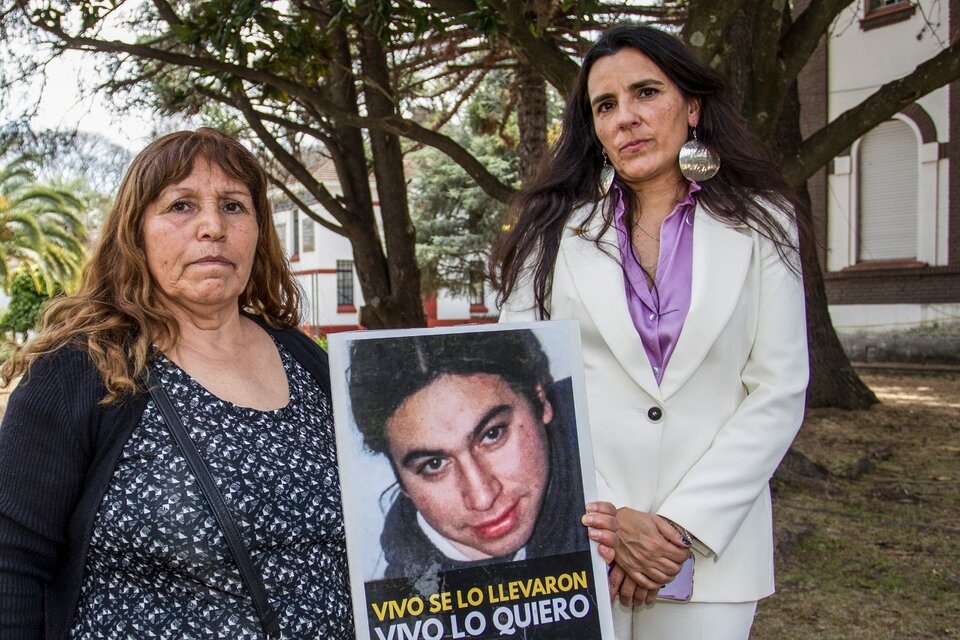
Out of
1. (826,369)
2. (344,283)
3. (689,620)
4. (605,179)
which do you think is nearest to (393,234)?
(826,369)

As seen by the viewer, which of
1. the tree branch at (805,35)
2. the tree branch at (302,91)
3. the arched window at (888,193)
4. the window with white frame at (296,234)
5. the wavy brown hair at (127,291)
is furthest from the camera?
the window with white frame at (296,234)

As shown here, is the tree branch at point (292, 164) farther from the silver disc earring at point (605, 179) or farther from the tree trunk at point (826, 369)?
the silver disc earring at point (605, 179)

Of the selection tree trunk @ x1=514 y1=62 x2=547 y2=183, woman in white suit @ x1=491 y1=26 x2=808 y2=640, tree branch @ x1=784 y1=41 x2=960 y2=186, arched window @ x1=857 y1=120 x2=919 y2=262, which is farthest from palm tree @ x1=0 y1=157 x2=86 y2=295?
woman in white suit @ x1=491 y1=26 x2=808 y2=640

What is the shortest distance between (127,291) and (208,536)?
0.63 metres

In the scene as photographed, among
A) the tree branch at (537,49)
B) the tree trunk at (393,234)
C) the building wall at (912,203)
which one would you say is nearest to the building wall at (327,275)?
the building wall at (912,203)

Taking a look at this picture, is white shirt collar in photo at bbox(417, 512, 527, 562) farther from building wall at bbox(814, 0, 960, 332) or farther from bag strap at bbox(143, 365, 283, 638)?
building wall at bbox(814, 0, 960, 332)

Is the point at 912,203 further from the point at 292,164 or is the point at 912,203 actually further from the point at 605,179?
the point at 605,179

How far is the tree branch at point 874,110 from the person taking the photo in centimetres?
620

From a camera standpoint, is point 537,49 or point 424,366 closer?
point 424,366

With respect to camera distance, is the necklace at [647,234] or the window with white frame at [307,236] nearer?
the necklace at [647,234]

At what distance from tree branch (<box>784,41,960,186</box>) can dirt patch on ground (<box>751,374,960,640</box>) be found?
2.47 meters

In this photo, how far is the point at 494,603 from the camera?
1.84 meters

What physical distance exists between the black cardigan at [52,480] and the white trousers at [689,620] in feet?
4.03

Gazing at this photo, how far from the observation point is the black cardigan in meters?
1.89
